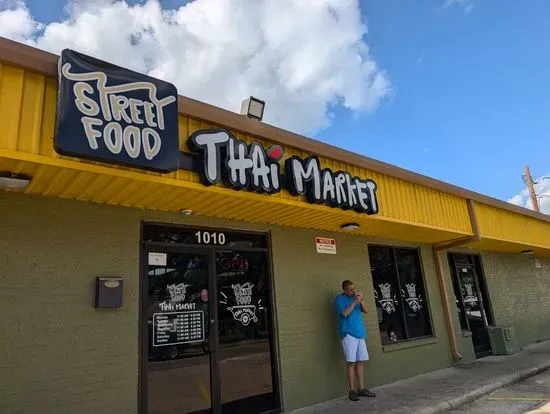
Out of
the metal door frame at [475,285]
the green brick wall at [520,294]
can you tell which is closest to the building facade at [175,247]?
the metal door frame at [475,285]

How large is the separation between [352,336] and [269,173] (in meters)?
3.08

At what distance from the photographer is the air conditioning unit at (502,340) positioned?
36.0ft

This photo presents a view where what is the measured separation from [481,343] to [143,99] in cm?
1051

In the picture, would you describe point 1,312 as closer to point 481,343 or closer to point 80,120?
point 80,120

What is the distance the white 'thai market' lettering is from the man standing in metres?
4.06

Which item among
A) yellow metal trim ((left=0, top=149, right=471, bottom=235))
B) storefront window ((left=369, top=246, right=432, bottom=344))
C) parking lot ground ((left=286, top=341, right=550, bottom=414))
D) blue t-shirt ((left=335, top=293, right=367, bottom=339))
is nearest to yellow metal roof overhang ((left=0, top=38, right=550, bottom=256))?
yellow metal trim ((left=0, top=149, right=471, bottom=235))

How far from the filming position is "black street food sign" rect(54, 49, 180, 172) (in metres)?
3.87

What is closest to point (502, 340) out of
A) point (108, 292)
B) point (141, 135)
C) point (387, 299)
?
point (387, 299)

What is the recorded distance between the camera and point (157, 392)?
5.27 m

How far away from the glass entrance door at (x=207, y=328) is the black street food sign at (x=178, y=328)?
0.01 meters

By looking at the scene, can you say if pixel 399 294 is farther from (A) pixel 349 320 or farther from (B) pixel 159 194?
(B) pixel 159 194

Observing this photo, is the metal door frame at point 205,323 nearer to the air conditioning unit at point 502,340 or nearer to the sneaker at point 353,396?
the sneaker at point 353,396

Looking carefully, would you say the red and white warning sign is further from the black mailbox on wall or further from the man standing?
the black mailbox on wall

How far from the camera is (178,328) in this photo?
18.5 ft
